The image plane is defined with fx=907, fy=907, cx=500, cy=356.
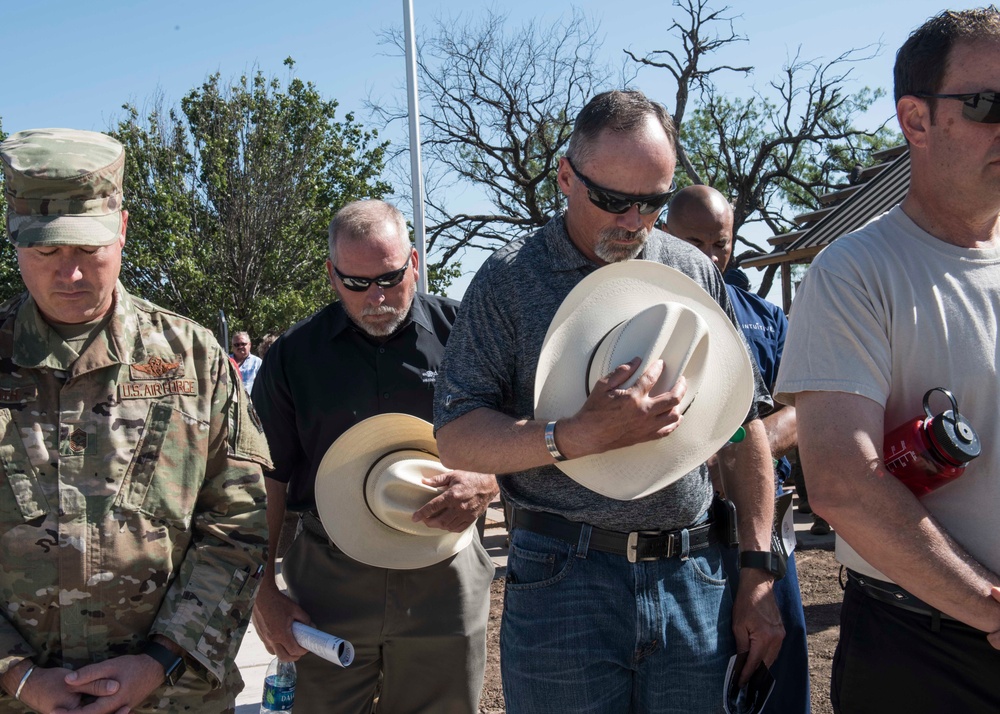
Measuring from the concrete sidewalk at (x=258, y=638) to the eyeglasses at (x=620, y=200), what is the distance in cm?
257

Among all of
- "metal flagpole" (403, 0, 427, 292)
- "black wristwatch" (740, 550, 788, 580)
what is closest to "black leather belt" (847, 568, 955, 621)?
"black wristwatch" (740, 550, 788, 580)

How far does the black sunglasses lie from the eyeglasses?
0.69 m

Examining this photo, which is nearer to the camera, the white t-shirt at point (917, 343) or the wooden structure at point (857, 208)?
the white t-shirt at point (917, 343)

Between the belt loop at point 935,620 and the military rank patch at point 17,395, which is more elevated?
the military rank patch at point 17,395

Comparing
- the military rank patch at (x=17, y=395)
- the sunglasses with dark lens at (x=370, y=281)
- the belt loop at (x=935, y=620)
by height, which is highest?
the sunglasses with dark lens at (x=370, y=281)

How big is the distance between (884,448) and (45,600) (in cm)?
196

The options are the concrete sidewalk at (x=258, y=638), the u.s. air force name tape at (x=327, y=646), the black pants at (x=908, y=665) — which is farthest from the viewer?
the concrete sidewalk at (x=258, y=638)

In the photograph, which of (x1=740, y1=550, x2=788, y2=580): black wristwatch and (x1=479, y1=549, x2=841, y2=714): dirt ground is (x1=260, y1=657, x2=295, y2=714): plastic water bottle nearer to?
(x1=479, y1=549, x2=841, y2=714): dirt ground

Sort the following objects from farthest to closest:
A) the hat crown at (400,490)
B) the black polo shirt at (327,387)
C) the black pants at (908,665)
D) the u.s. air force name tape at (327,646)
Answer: the black polo shirt at (327,387), the hat crown at (400,490), the u.s. air force name tape at (327,646), the black pants at (908,665)

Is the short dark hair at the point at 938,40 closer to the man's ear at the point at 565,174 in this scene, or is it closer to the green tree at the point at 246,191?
the man's ear at the point at 565,174

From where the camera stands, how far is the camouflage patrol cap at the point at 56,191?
213 cm

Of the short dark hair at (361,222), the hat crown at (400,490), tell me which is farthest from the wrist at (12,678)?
the short dark hair at (361,222)

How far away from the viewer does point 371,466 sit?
9.96ft

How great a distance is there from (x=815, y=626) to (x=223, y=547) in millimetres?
4487
